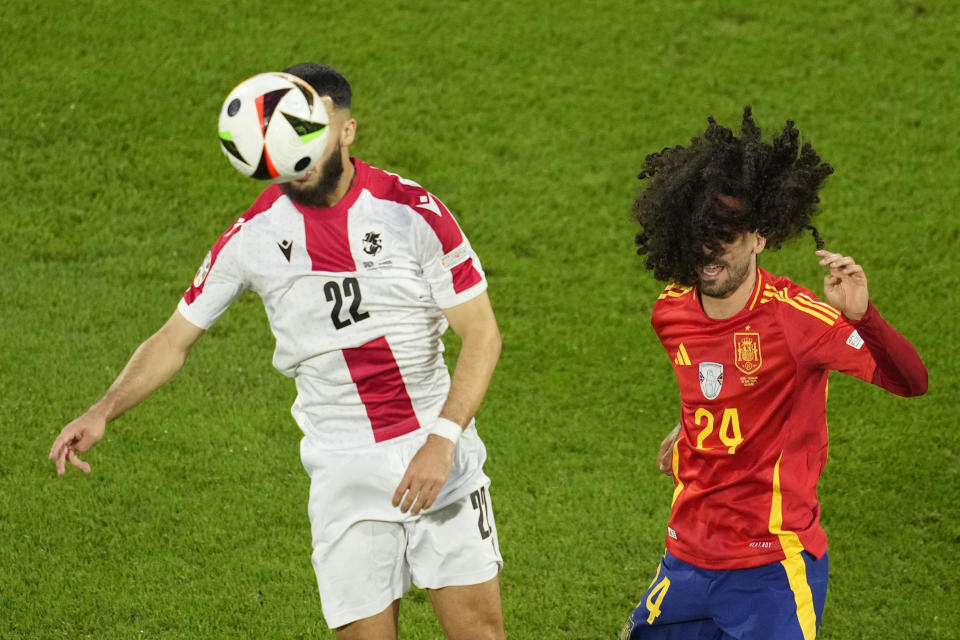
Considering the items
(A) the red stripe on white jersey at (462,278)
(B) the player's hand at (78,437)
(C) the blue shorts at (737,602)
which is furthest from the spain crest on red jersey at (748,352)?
(B) the player's hand at (78,437)

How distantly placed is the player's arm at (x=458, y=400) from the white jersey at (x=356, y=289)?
0.07m

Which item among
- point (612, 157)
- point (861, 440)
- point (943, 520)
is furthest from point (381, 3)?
point (943, 520)

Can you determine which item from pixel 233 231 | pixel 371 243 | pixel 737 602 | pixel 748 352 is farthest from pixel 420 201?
pixel 737 602

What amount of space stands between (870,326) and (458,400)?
1.37m

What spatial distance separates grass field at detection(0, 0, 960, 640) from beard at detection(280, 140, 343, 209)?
246 centimetres

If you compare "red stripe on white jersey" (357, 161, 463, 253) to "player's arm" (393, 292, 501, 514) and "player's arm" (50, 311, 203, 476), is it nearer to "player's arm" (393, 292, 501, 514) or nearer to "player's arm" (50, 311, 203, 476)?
"player's arm" (393, 292, 501, 514)

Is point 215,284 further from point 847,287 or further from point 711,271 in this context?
point 847,287

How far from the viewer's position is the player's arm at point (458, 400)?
4.39 metres

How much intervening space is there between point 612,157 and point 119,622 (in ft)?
17.5

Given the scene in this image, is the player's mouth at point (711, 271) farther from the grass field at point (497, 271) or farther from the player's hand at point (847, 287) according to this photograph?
the grass field at point (497, 271)

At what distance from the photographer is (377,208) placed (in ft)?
15.3

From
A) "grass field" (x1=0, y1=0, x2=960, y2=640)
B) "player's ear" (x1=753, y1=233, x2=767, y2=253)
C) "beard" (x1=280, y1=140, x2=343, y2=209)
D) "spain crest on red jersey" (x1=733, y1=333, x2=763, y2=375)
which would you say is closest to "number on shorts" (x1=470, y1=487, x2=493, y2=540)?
"spain crest on red jersey" (x1=733, y1=333, x2=763, y2=375)

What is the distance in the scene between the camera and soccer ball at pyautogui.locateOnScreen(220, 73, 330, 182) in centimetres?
421

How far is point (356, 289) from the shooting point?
15.3ft
